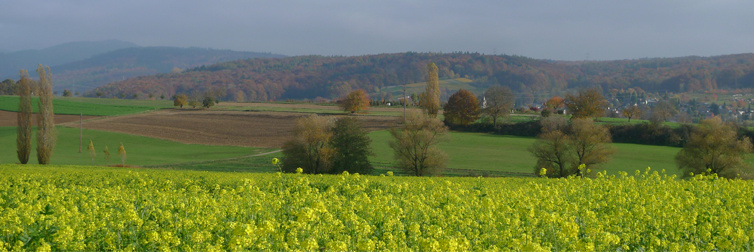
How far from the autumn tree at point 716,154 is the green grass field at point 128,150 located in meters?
36.4

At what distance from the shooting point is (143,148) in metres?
52.1

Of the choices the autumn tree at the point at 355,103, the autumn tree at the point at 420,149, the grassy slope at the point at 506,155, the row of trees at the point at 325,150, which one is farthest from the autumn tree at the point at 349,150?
the autumn tree at the point at 355,103

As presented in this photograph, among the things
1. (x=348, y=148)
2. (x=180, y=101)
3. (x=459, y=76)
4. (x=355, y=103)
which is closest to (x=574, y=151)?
(x=348, y=148)

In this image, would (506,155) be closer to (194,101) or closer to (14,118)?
(194,101)

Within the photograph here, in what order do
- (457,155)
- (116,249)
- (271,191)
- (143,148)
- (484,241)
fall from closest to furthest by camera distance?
(116,249)
(484,241)
(271,191)
(457,155)
(143,148)

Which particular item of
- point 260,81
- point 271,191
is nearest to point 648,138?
point 271,191

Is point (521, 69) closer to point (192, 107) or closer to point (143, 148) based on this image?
point (192, 107)

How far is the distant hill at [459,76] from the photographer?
14038 centimetres

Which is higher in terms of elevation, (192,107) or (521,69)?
(521,69)

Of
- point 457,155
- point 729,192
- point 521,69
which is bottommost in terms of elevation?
point 457,155

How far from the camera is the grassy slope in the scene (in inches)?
1719

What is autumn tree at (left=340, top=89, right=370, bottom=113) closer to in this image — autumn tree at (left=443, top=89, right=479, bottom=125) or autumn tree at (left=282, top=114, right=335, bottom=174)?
autumn tree at (left=443, top=89, right=479, bottom=125)

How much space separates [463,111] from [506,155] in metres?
18.6

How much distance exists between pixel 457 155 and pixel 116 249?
4423cm
